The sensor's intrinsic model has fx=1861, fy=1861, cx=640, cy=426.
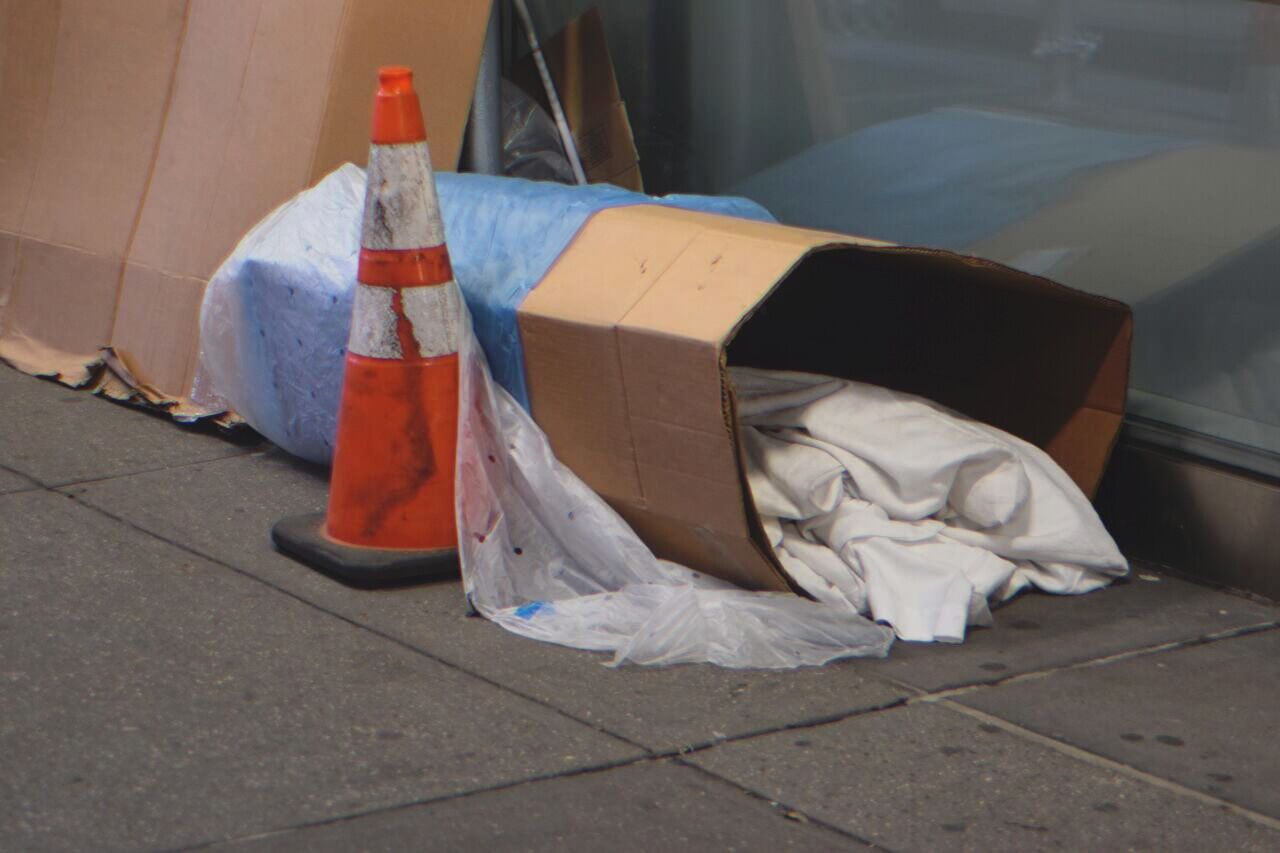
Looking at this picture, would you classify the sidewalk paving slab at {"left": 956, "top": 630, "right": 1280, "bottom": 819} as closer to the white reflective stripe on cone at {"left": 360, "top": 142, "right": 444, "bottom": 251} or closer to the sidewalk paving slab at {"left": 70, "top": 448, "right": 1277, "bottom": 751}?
the sidewalk paving slab at {"left": 70, "top": 448, "right": 1277, "bottom": 751}

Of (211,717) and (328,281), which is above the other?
(328,281)

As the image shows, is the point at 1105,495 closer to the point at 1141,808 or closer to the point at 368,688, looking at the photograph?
the point at 1141,808

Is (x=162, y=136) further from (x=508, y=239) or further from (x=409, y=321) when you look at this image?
(x=409, y=321)

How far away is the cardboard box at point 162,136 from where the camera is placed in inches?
203

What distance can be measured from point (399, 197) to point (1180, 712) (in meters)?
1.92

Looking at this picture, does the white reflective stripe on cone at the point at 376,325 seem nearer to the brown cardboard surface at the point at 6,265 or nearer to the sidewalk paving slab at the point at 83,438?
the sidewalk paving slab at the point at 83,438

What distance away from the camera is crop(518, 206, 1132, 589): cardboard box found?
146 inches

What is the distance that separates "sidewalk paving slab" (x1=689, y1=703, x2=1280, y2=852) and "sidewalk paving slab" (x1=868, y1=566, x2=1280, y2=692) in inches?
10.4

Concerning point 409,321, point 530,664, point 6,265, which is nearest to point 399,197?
point 409,321

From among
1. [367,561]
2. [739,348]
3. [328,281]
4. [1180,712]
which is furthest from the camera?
[739,348]

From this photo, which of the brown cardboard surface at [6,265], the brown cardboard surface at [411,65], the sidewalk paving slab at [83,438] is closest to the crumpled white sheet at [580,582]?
the sidewalk paving slab at [83,438]

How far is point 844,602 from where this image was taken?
389cm

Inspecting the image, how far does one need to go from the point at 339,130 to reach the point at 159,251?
69 centimetres

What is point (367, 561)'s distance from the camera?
13.1 feet
